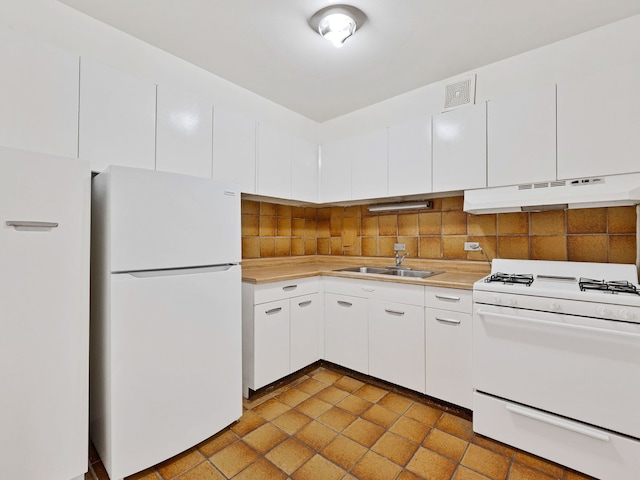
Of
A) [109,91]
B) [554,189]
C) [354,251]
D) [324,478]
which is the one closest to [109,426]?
[324,478]

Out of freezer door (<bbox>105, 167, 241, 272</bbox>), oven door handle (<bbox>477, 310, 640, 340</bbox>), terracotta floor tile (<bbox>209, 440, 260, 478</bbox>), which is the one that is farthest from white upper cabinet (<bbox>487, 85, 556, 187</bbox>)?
terracotta floor tile (<bbox>209, 440, 260, 478</bbox>)

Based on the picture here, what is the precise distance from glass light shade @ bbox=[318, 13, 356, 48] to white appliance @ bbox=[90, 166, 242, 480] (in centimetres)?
104

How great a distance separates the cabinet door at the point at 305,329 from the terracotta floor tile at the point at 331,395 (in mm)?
270

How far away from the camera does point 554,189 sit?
184 cm

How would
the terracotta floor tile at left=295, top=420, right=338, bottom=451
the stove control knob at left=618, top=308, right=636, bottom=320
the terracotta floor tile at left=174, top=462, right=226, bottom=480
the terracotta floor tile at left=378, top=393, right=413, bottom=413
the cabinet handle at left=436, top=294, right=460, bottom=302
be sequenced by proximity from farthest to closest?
the terracotta floor tile at left=378, top=393, right=413, bottom=413 < the cabinet handle at left=436, top=294, right=460, bottom=302 < the terracotta floor tile at left=295, top=420, right=338, bottom=451 < the terracotta floor tile at left=174, top=462, right=226, bottom=480 < the stove control knob at left=618, top=308, right=636, bottom=320

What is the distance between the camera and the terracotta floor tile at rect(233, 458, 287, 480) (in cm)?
145

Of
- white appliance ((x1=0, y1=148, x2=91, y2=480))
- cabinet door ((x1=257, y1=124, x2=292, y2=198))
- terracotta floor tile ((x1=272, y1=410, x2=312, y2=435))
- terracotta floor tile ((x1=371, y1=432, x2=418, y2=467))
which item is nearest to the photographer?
white appliance ((x1=0, y1=148, x2=91, y2=480))

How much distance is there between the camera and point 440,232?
2.62 m

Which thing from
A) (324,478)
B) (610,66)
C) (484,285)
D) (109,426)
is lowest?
(324,478)

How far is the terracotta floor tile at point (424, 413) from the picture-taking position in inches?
74.7

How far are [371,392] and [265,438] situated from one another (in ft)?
2.81

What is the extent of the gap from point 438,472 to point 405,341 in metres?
0.78

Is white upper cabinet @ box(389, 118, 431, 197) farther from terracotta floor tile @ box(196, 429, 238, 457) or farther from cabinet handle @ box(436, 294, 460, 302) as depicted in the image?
terracotta floor tile @ box(196, 429, 238, 457)

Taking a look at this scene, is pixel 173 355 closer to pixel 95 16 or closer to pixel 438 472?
pixel 438 472
